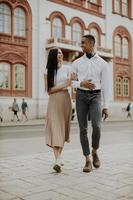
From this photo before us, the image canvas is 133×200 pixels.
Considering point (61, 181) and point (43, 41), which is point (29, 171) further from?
point (43, 41)

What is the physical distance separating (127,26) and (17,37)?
921 centimetres

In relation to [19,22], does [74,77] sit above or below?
below

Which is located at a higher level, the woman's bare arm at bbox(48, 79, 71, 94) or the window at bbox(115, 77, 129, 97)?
the window at bbox(115, 77, 129, 97)

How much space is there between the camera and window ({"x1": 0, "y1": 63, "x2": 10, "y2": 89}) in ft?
91.4

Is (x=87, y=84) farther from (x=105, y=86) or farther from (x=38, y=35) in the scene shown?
(x=38, y=35)

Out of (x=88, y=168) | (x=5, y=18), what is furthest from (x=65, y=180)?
(x=5, y=18)

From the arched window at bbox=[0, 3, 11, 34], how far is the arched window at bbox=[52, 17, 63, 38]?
3.90m

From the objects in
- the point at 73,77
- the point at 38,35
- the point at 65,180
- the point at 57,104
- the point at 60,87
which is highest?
the point at 38,35

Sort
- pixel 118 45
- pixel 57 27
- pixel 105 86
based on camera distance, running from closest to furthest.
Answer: pixel 105 86 < pixel 57 27 < pixel 118 45

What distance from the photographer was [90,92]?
6117mm

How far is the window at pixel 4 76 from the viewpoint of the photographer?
27844 millimetres

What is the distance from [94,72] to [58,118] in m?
0.85

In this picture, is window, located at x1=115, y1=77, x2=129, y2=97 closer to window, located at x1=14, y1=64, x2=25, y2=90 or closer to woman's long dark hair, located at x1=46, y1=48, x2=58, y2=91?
window, located at x1=14, y1=64, x2=25, y2=90

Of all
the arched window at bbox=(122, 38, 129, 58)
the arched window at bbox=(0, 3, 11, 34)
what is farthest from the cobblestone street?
the arched window at bbox=(122, 38, 129, 58)
